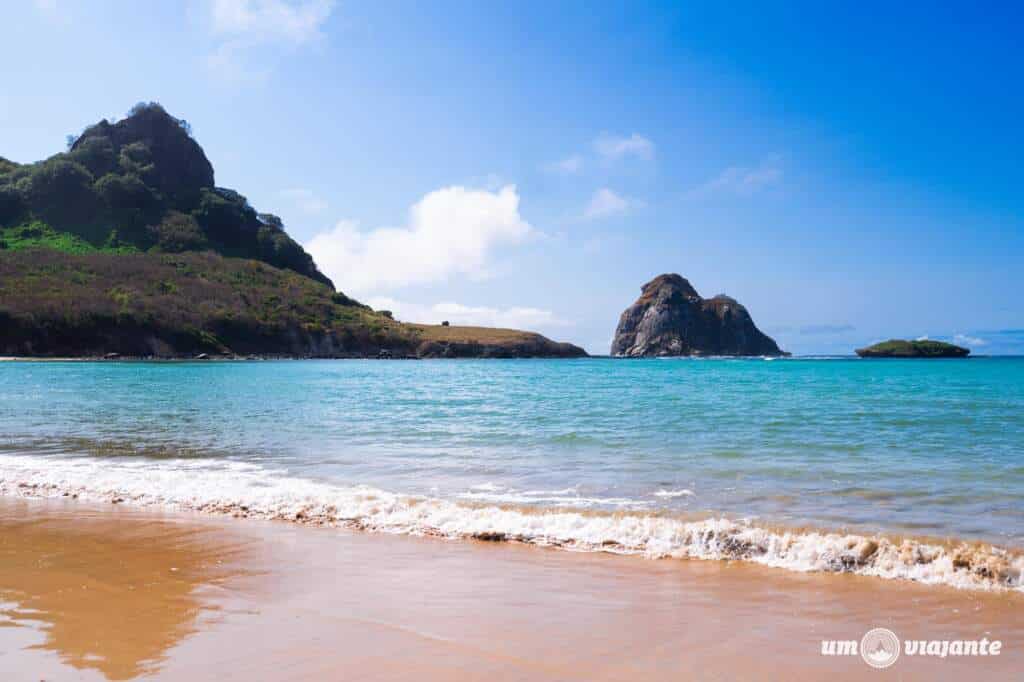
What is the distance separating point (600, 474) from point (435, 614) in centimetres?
839

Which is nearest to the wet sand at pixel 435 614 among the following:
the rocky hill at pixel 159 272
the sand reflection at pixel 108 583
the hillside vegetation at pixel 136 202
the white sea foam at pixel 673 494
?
the sand reflection at pixel 108 583

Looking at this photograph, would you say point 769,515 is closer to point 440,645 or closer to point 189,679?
point 440,645

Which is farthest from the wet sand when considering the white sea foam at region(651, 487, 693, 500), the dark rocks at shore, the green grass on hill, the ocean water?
the dark rocks at shore

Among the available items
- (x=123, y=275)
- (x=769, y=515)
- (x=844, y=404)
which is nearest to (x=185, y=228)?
(x=123, y=275)

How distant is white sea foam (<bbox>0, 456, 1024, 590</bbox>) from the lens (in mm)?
7742

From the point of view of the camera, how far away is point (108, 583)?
682 centimetres

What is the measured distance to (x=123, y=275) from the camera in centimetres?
12375

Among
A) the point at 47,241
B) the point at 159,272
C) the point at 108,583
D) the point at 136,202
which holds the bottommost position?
the point at 108,583

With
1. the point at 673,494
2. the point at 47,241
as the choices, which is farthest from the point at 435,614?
the point at 47,241

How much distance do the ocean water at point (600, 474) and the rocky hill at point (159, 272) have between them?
295ft

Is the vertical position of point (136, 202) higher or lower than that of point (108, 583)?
higher

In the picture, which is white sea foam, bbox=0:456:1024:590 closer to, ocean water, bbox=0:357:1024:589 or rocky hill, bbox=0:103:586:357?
ocean water, bbox=0:357:1024:589

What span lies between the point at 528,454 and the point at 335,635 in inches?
460

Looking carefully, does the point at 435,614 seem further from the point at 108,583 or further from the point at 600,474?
the point at 600,474
